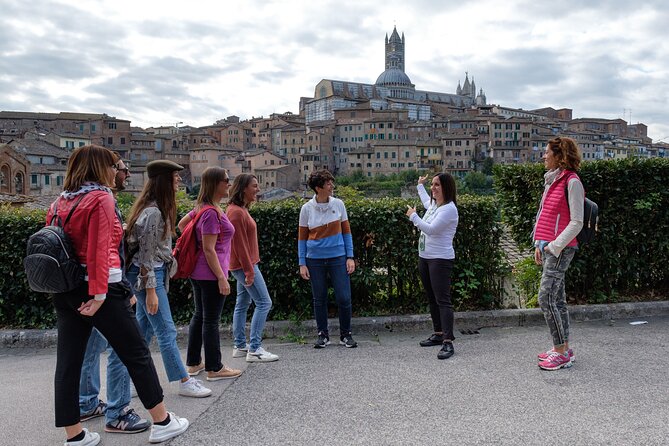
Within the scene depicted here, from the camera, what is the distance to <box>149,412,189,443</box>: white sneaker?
349 centimetres

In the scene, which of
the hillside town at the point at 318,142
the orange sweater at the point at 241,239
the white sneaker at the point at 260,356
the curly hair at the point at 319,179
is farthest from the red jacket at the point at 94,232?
the hillside town at the point at 318,142

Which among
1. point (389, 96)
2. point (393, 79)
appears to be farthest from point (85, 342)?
point (393, 79)

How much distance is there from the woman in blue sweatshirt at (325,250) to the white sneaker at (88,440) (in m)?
2.44

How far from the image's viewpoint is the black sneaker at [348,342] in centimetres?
551

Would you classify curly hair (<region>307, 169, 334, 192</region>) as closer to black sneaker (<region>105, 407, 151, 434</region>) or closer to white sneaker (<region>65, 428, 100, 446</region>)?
black sneaker (<region>105, 407, 151, 434</region>)

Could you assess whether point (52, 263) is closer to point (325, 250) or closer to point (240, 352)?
point (240, 352)

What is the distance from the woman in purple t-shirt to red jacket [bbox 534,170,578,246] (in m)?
2.74

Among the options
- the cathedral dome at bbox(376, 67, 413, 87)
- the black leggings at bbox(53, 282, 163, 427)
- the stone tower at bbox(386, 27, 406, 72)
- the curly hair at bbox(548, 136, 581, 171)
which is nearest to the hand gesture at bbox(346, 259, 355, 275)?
the curly hair at bbox(548, 136, 581, 171)

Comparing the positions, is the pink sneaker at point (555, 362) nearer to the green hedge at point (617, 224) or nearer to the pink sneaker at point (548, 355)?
the pink sneaker at point (548, 355)

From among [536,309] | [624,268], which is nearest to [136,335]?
[536,309]

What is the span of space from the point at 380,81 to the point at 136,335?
156m

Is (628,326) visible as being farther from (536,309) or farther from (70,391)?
(70,391)

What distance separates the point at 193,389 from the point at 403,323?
2677 millimetres

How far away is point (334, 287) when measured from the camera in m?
5.58
